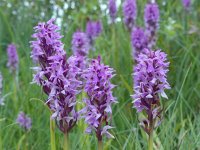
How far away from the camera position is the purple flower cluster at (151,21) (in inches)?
204

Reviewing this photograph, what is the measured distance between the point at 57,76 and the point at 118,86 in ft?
9.41

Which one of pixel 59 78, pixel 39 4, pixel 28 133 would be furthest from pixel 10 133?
pixel 39 4

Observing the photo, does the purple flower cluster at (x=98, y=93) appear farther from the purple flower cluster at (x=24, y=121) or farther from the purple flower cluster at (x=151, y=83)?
the purple flower cluster at (x=24, y=121)

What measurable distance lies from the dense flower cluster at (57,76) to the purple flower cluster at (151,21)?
3.02 m

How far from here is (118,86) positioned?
4984 mm

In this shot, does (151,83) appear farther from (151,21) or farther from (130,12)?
(130,12)

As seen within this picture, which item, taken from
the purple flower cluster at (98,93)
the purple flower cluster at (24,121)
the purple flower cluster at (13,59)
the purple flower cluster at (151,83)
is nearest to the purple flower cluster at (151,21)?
the purple flower cluster at (13,59)

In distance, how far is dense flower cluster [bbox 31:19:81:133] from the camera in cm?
216

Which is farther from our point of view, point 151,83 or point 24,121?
point 24,121

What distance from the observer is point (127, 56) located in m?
5.84

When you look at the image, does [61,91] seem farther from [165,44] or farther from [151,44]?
[165,44]

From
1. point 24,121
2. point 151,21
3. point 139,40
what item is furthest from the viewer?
point 151,21

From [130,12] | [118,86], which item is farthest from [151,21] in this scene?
[118,86]

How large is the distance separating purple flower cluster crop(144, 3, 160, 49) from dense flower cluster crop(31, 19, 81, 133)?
3.02m
